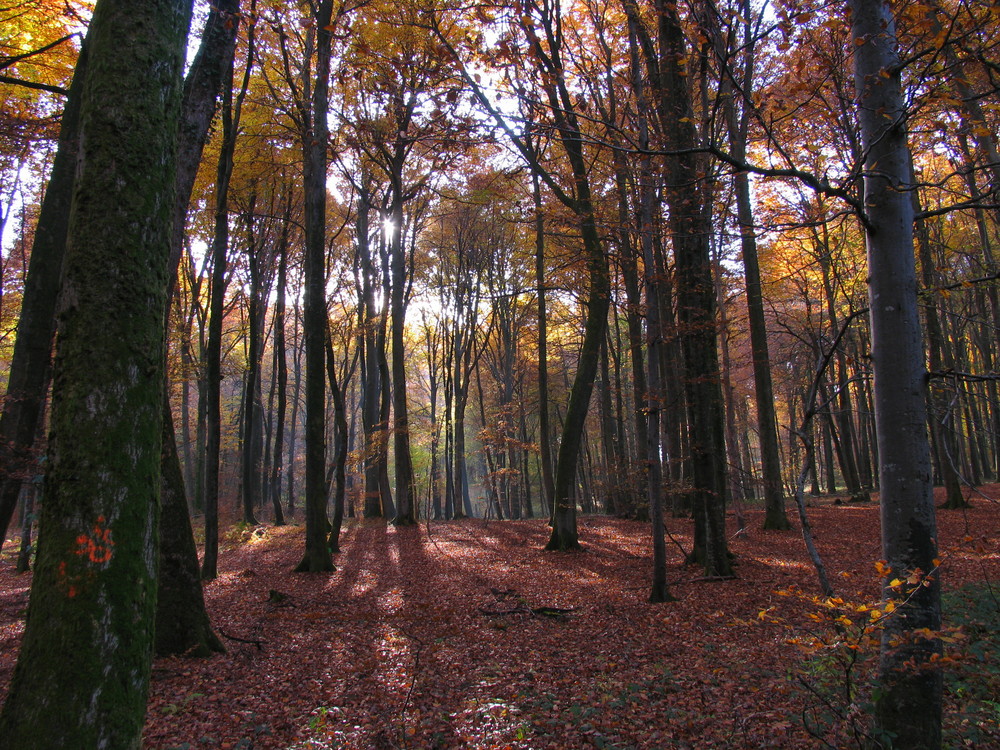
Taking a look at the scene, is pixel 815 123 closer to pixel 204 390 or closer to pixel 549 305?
pixel 549 305

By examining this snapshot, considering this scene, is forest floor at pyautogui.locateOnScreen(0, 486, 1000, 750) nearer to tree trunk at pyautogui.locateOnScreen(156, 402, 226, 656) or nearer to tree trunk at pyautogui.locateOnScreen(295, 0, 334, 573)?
tree trunk at pyautogui.locateOnScreen(156, 402, 226, 656)

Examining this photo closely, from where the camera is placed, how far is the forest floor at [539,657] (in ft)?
12.2

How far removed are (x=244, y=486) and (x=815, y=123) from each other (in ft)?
57.6

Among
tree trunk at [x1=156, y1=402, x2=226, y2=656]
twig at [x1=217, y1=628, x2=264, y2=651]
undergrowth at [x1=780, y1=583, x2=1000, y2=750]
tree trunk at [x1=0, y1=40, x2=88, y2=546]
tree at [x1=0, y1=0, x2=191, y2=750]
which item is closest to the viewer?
tree at [x1=0, y1=0, x2=191, y2=750]

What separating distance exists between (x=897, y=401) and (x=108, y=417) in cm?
399

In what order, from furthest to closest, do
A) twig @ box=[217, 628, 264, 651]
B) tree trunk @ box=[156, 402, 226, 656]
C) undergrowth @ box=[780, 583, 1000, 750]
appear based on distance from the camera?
twig @ box=[217, 628, 264, 651] → tree trunk @ box=[156, 402, 226, 656] → undergrowth @ box=[780, 583, 1000, 750]

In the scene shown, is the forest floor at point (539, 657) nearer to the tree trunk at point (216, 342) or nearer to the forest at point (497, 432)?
the forest at point (497, 432)

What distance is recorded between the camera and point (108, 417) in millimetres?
2150

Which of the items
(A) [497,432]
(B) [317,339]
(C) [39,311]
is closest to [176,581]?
(C) [39,311]

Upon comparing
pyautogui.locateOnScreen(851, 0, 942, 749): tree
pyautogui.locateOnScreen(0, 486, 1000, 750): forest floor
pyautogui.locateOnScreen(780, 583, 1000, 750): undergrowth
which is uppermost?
pyautogui.locateOnScreen(851, 0, 942, 749): tree

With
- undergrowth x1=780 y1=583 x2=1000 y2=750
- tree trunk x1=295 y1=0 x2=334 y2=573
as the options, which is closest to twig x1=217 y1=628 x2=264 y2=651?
tree trunk x1=295 y1=0 x2=334 y2=573

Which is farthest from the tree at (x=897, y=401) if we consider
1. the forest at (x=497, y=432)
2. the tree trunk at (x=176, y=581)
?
the tree trunk at (x=176, y=581)

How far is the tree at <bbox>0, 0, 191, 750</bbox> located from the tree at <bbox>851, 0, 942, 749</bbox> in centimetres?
363

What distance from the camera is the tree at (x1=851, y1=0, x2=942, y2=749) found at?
2830mm
